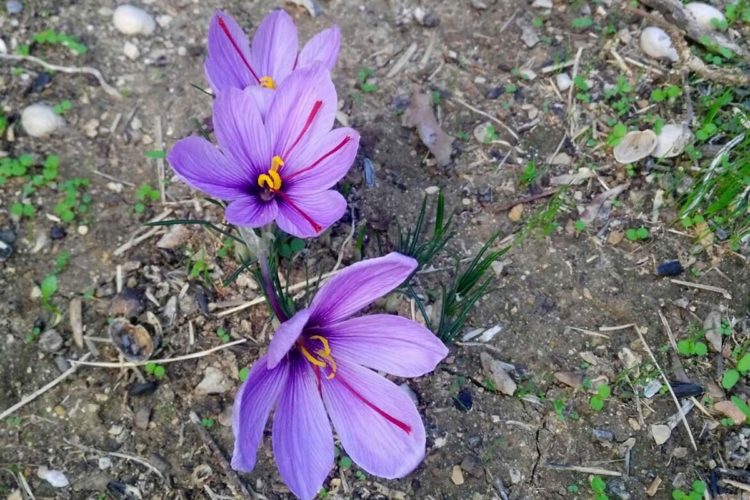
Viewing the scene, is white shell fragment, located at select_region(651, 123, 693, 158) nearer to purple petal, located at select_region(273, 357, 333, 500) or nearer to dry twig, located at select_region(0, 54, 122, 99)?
purple petal, located at select_region(273, 357, 333, 500)

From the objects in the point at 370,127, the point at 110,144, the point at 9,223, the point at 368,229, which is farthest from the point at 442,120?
the point at 9,223

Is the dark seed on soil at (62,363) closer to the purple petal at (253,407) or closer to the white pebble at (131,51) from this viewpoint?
the purple petal at (253,407)

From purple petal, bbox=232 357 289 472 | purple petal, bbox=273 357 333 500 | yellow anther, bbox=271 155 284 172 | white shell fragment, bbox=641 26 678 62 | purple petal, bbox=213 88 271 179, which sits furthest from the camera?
white shell fragment, bbox=641 26 678 62

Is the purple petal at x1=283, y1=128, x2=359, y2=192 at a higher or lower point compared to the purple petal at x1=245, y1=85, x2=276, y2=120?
lower

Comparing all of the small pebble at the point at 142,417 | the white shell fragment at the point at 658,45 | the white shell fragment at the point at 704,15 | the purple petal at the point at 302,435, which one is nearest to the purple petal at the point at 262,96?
the purple petal at the point at 302,435

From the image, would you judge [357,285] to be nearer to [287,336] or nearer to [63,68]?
[287,336]

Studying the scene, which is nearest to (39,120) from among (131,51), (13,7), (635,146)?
(131,51)

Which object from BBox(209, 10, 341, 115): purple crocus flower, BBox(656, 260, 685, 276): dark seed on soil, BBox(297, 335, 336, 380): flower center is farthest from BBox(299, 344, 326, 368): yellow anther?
BBox(656, 260, 685, 276): dark seed on soil
